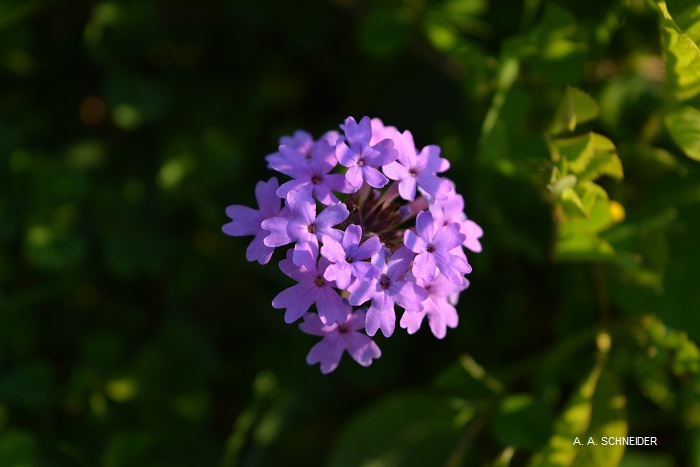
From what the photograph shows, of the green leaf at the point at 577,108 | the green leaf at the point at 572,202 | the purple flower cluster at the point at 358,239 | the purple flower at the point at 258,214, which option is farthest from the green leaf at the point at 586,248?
the purple flower at the point at 258,214

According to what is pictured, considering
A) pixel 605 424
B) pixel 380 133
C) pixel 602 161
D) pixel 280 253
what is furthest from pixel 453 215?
pixel 605 424

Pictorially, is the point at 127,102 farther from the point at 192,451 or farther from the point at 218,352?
the point at 192,451

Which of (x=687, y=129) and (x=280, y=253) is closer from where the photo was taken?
(x=687, y=129)

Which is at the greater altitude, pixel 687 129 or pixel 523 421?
pixel 687 129

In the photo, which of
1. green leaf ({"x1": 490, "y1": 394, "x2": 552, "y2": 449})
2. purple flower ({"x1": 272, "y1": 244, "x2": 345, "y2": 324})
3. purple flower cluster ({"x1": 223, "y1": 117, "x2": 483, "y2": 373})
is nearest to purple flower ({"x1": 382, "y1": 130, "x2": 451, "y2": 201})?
purple flower cluster ({"x1": 223, "y1": 117, "x2": 483, "y2": 373})

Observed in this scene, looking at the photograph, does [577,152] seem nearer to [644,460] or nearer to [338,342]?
[338,342]
